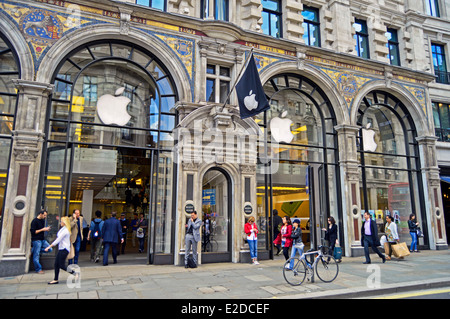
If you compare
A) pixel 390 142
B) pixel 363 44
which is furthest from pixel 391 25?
pixel 390 142

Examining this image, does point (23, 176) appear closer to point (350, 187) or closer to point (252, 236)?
point (252, 236)

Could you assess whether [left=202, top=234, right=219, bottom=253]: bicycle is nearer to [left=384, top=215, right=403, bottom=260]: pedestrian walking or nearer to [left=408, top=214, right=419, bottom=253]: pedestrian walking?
[left=384, top=215, right=403, bottom=260]: pedestrian walking

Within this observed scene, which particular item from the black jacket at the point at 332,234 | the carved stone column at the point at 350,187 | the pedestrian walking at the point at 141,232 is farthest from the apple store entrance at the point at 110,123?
the carved stone column at the point at 350,187

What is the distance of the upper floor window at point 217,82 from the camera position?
45.3 feet

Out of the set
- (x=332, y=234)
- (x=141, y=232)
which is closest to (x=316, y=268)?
(x=332, y=234)

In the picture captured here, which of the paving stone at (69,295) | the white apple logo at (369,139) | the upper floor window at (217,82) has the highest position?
the upper floor window at (217,82)

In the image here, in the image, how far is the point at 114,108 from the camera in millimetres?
13047

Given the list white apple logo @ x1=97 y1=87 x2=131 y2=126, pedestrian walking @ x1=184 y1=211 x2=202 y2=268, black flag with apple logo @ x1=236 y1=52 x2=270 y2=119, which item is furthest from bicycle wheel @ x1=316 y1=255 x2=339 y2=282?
white apple logo @ x1=97 y1=87 x2=131 y2=126

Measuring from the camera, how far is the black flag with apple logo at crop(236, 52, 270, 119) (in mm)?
12234

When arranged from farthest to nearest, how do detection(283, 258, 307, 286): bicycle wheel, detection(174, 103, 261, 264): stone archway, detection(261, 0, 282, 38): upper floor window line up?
detection(261, 0, 282, 38): upper floor window < detection(174, 103, 261, 264): stone archway < detection(283, 258, 307, 286): bicycle wheel

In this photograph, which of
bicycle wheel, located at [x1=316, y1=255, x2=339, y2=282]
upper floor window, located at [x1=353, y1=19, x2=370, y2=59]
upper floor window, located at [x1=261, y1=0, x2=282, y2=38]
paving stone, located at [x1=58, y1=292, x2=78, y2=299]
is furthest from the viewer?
upper floor window, located at [x1=353, y1=19, x2=370, y2=59]

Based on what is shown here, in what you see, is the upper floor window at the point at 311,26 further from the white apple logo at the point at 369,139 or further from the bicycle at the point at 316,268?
the bicycle at the point at 316,268

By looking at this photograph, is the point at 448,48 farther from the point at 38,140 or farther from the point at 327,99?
the point at 38,140

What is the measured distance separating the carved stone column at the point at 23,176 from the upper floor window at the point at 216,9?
7.09 metres
